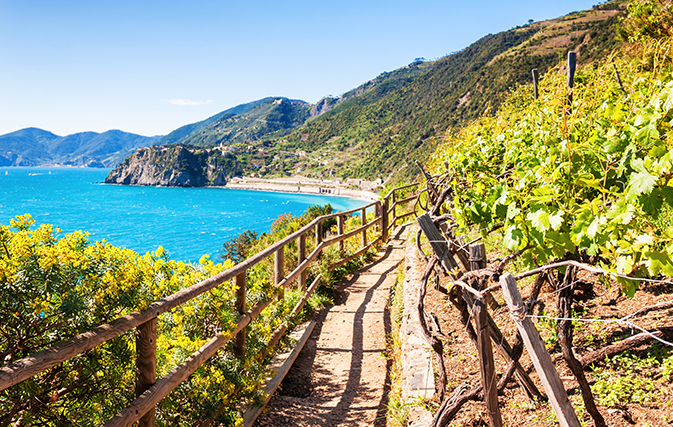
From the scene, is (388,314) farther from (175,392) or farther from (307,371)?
(175,392)

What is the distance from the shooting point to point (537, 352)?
146cm

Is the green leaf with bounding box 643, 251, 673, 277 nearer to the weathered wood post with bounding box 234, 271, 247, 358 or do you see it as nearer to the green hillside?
the weathered wood post with bounding box 234, 271, 247, 358

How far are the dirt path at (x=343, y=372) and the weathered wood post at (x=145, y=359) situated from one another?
1336mm

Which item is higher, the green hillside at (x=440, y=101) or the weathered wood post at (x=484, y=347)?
the green hillside at (x=440, y=101)

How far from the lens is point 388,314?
558cm

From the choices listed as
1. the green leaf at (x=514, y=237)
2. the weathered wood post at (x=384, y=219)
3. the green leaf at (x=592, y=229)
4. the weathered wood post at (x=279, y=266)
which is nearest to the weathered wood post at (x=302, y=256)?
the weathered wood post at (x=279, y=266)

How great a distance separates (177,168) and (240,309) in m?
153

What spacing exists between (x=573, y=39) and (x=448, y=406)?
8983 cm

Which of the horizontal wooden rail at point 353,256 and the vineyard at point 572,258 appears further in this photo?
the horizontal wooden rail at point 353,256

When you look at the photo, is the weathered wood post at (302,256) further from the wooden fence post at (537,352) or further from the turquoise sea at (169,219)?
the turquoise sea at (169,219)

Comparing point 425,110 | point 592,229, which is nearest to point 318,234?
point 592,229

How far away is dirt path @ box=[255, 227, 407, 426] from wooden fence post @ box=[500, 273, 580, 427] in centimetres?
203

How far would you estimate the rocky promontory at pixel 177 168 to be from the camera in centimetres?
14362

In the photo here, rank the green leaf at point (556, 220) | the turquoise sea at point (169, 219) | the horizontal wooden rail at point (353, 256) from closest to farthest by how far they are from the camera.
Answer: the green leaf at point (556, 220) < the horizontal wooden rail at point (353, 256) < the turquoise sea at point (169, 219)
